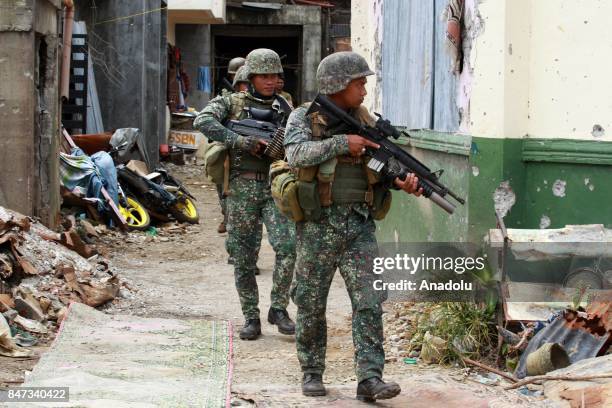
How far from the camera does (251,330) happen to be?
7402 millimetres

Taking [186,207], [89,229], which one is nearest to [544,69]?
[89,229]

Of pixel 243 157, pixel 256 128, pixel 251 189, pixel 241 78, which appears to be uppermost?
pixel 241 78

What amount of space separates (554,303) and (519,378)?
0.73 m

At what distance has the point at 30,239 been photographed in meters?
8.51

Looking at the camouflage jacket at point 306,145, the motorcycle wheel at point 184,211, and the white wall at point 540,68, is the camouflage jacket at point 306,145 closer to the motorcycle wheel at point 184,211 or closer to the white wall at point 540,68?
the white wall at point 540,68

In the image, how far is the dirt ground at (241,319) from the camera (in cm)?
561

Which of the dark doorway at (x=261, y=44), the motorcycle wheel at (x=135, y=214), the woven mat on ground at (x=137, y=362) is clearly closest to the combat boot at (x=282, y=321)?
the woven mat on ground at (x=137, y=362)

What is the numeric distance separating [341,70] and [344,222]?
79 cm

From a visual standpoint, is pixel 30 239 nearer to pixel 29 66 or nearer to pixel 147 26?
pixel 29 66

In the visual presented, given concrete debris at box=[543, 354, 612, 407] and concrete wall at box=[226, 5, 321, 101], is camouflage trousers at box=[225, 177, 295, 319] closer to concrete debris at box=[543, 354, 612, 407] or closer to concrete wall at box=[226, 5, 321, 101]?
concrete debris at box=[543, 354, 612, 407]

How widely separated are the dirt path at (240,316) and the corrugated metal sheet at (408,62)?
5.66 ft

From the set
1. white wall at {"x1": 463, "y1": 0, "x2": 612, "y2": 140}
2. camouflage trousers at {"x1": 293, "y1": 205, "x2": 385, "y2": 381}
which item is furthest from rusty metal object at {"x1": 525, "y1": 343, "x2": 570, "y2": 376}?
white wall at {"x1": 463, "y1": 0, "x2": 612, "y2": 140}

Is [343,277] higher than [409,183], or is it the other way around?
[409,183]

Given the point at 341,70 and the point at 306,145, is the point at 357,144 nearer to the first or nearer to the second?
the point at 306,145
